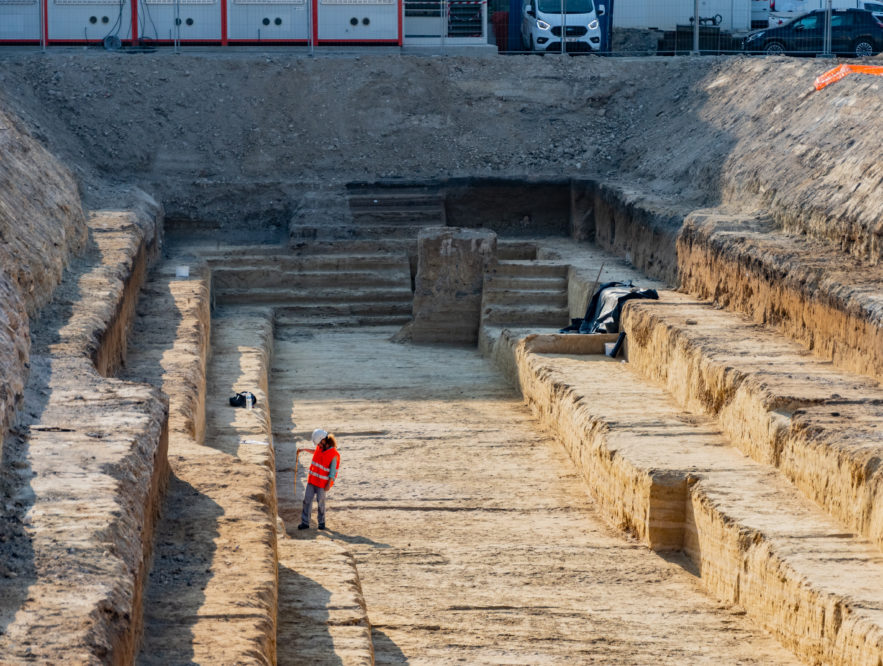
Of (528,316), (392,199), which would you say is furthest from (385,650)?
(392,199)

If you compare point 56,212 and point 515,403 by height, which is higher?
point 56,212

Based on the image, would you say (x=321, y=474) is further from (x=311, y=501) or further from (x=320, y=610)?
(x=320, y=610)

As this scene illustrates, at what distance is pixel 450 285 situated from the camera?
1650 cm

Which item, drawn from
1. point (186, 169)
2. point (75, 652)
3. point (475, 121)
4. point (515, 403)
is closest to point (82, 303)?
point (515, 403)

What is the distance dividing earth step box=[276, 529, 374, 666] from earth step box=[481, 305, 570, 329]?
8.63 meters

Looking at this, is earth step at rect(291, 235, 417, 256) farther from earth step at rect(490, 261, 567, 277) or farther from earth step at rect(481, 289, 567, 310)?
earth step at rect(481, 289, 567, 310)

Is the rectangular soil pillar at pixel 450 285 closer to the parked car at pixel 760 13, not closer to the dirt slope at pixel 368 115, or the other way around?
the dirt slope at pixel 368 115

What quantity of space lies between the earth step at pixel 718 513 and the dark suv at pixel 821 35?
495 inches

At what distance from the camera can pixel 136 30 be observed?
21.6 m

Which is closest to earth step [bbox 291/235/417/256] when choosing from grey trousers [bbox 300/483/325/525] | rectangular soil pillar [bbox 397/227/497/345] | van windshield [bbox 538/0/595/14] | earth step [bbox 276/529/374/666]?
rectangular soil pillar [bbox 397/227/497/345]

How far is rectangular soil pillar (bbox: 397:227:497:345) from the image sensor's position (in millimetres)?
16469

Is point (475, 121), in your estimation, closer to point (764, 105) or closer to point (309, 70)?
point (309, 70)

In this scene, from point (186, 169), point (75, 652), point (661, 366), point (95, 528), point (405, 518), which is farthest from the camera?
point (186, 169)

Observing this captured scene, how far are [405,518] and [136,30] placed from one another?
1424 cm
